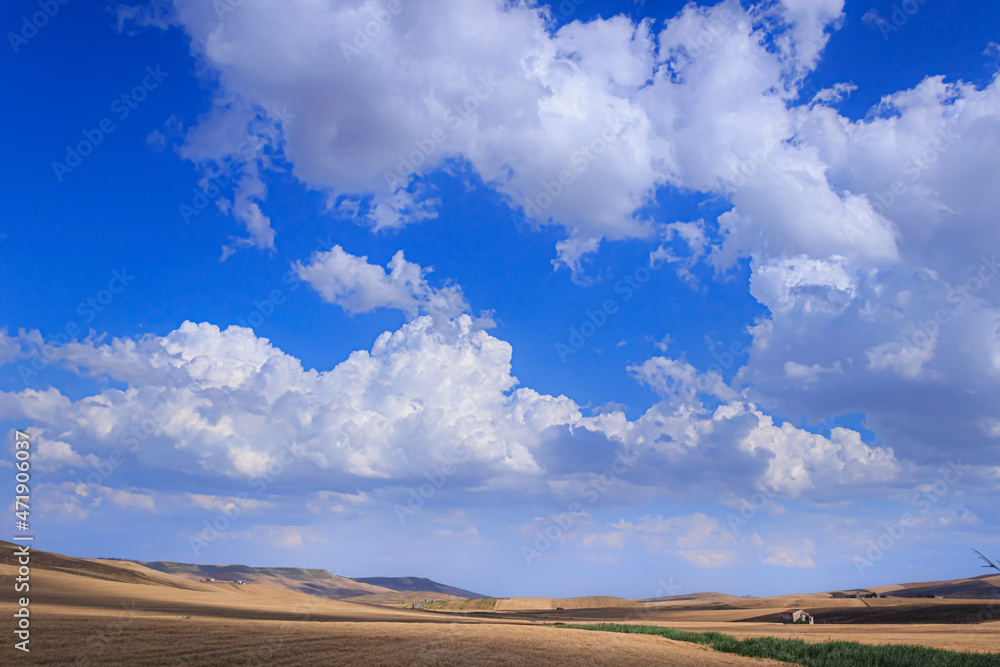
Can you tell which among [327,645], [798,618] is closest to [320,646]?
[327,645]

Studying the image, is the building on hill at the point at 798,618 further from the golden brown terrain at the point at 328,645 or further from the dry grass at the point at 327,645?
the dry grass at the point at 327,645

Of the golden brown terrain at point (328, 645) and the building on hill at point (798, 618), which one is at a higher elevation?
the golden brown terrain at point (328, 645)

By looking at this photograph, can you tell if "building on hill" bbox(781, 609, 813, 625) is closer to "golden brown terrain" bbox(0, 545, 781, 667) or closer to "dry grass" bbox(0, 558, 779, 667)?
"golden brown terrain" bbox(0, 545, 781, 667)

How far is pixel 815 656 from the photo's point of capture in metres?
30.1

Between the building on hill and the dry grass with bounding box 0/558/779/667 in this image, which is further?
the building on hill

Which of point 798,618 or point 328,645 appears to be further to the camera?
point 798,618

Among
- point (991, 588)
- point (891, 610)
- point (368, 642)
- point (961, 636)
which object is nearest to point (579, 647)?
point (368, 642)

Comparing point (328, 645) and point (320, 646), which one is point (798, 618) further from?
point (320, 646)

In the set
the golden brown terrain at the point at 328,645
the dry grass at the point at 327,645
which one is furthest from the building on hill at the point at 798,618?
the dry grass at the point at 327,645

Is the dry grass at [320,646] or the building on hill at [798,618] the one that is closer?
the dry grass at [320,646]

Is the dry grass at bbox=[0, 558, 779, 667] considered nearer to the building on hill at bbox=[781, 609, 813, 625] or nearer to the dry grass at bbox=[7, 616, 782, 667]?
the dry grass at bbox=[7, 616, 782, 667]

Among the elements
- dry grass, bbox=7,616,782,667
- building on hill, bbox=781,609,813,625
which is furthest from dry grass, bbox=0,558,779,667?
building on hill, bbox=781,609,813,625

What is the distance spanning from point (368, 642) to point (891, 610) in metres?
87.3

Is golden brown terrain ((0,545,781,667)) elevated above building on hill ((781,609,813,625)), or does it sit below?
above
